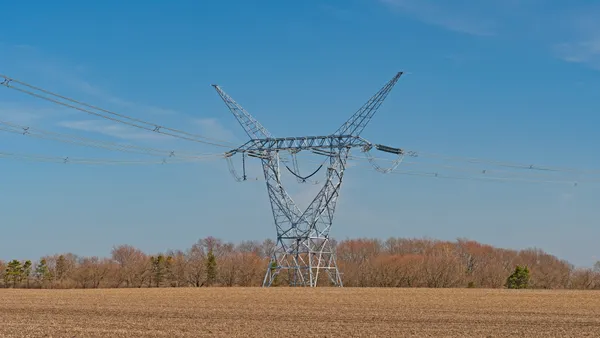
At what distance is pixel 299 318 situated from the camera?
35.1 meters

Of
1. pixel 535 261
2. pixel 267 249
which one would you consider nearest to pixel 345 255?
pixel 267 249

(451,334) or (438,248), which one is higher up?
(438,248)

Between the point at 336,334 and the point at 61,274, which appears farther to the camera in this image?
the point at 61,274

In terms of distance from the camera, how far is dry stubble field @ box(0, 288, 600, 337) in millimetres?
29047

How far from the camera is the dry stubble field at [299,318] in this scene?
29047 mm

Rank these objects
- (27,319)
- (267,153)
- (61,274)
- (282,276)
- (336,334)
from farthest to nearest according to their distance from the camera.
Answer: (61,274) < (282,276) < (267,153) < (27,319) < (336,334)

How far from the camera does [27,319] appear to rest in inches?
1388

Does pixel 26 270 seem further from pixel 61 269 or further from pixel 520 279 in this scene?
pixel 520 279

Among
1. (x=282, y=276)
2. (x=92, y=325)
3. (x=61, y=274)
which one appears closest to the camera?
(x=92, y=325)

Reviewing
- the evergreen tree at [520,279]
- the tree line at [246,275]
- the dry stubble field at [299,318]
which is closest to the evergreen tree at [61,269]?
the tree line at [246,275]

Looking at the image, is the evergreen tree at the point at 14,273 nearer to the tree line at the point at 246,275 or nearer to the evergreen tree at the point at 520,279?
the tree line at the point at 246,275

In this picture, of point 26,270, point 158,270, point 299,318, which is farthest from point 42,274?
point 299,318

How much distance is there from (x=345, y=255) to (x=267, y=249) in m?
35.5

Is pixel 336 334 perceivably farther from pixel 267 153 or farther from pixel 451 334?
pixel 267 153
